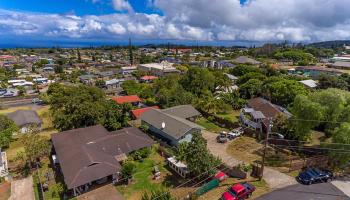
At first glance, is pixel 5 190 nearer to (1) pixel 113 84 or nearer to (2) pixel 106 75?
(1) pixel 113 84

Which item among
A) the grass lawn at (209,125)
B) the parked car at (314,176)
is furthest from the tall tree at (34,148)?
the parked car at (314,176)

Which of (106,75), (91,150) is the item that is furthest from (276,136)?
(106,75)

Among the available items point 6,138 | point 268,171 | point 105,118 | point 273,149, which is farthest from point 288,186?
point 6,138

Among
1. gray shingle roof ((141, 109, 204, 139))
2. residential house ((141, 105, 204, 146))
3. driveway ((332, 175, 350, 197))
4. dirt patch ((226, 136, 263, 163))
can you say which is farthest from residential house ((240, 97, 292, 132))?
driveway ((332, 175, 350, 197))

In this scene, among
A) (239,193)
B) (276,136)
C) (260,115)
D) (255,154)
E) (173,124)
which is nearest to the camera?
(239,193)

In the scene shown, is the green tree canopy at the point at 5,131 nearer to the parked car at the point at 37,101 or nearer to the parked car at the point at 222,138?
the parked car at the point at 37,101

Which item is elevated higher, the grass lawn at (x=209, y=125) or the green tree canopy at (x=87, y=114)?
the green tree canopy at (x=87, y=114)

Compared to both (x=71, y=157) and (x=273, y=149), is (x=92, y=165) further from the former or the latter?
(x=273, y=149)
